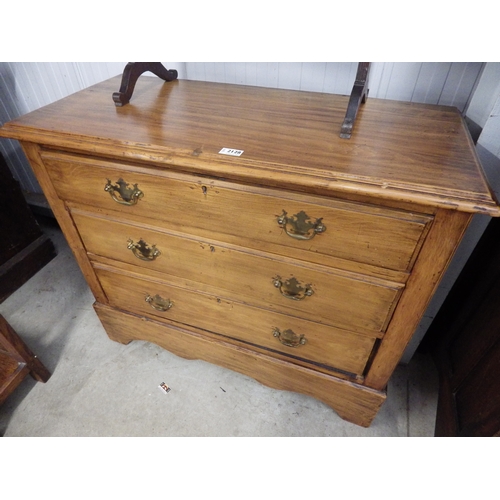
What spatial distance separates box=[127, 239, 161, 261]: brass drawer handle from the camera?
1.07 meters

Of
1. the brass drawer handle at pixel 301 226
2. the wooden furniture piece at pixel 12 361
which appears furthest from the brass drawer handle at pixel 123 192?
the wooden furniture piece at pixel 12 361

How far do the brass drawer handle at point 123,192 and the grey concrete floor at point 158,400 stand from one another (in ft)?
2.75

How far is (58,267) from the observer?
1961mm

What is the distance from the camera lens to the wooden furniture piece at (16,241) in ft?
5.48

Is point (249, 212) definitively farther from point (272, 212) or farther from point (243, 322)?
point (243, 322)

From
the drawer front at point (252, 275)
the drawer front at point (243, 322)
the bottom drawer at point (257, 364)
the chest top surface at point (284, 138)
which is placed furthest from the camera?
the bottom drawer at point (257, 364)

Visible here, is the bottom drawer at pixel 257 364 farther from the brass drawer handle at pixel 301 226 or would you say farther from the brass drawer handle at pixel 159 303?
the brass drawer handle at pixel 301 226

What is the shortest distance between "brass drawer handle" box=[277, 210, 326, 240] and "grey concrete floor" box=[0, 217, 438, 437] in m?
0.85

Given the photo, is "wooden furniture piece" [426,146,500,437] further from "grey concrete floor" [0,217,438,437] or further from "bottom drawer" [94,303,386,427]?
"bottom drawer" [94,303,386,427]

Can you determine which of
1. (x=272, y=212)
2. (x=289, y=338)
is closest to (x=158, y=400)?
(x=289, y=338)

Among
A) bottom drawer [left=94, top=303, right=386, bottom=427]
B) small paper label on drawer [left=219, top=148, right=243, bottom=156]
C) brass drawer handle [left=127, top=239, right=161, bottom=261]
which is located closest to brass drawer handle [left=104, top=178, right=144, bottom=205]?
brass drawer handle [left=127, top=239, right=161, bottom=261]

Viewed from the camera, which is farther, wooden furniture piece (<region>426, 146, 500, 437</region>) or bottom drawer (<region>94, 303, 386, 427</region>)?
bottom drawer (<region>94, 303, 386, 427</region>)

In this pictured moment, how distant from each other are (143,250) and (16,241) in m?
1.14
